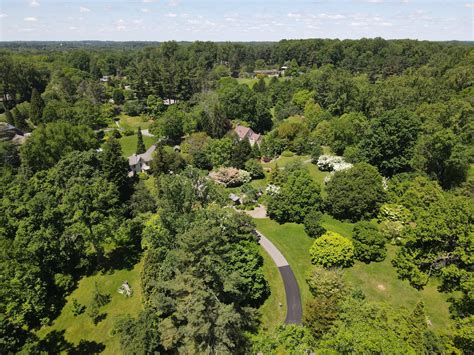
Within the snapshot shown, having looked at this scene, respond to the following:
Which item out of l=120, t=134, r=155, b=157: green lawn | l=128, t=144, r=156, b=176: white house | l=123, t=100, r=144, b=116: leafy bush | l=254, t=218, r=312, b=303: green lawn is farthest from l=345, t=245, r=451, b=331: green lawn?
l=123, t=100, r=144, b=116: leafy bush

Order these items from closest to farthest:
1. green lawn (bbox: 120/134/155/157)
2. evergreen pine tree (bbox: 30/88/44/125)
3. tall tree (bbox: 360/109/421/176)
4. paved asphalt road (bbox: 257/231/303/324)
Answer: paved asphalt road (bbox: 257/231/303/324), tall tree (bbox: 360/109/421/176), green lawn (bbox: 120/134/155/157), evergreen pine tree (bbox: 30/88/44/125)

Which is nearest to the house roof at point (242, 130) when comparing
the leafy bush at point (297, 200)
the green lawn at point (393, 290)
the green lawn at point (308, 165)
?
the green lawn at point (308, 165)

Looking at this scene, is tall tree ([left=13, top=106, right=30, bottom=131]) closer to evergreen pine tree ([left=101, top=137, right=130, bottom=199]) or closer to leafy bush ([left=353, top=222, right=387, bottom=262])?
evergreen pine tree ([left=101, top=137, right=130, bottom=199])

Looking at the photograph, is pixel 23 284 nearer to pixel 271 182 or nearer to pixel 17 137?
pixel 271 182

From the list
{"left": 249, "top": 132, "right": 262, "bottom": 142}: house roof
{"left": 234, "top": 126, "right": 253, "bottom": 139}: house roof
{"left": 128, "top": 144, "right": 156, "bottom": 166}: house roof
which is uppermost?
{"left": 234, "top": 126, "right": 253, "bottom": 139}: house roof

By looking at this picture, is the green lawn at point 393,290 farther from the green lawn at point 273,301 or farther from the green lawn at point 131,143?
the green lawn at point 131,143

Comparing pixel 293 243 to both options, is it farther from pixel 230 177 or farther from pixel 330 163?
pixel 330 163
